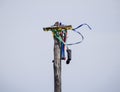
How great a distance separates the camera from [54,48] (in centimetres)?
518

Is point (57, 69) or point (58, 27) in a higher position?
point (58, 27)

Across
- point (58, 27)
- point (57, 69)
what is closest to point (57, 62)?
point (57, 69)

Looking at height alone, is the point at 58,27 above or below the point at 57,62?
above

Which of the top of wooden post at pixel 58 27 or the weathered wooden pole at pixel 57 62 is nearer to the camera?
the weathered wooden pole at pixel 57 62

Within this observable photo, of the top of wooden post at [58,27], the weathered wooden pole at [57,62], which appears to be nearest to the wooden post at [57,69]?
the weathered wooden pole at [57,62]

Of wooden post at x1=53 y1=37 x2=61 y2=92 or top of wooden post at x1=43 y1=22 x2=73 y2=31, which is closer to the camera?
wooden post at x1=53 y1=37 x2=61 y2=92

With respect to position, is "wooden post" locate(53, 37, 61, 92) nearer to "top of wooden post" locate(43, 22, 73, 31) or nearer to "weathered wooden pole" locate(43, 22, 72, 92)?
"weathered wooden pole" locate(43, 22, 72, 92)

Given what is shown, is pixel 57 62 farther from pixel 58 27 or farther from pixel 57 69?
pixel 58 27

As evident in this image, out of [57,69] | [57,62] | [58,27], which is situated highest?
[58,27]

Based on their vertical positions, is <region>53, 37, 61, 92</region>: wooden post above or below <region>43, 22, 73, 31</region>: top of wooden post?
below

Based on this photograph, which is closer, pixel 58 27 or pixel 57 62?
pixel 57 62

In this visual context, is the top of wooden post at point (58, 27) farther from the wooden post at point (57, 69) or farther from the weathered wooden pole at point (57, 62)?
the wooden post at point (57, 69)

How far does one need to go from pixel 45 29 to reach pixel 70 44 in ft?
2.79

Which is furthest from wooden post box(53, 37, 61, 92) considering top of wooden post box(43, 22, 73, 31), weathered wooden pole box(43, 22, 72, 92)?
top of wooden post box(43, 22, 73, 31)
